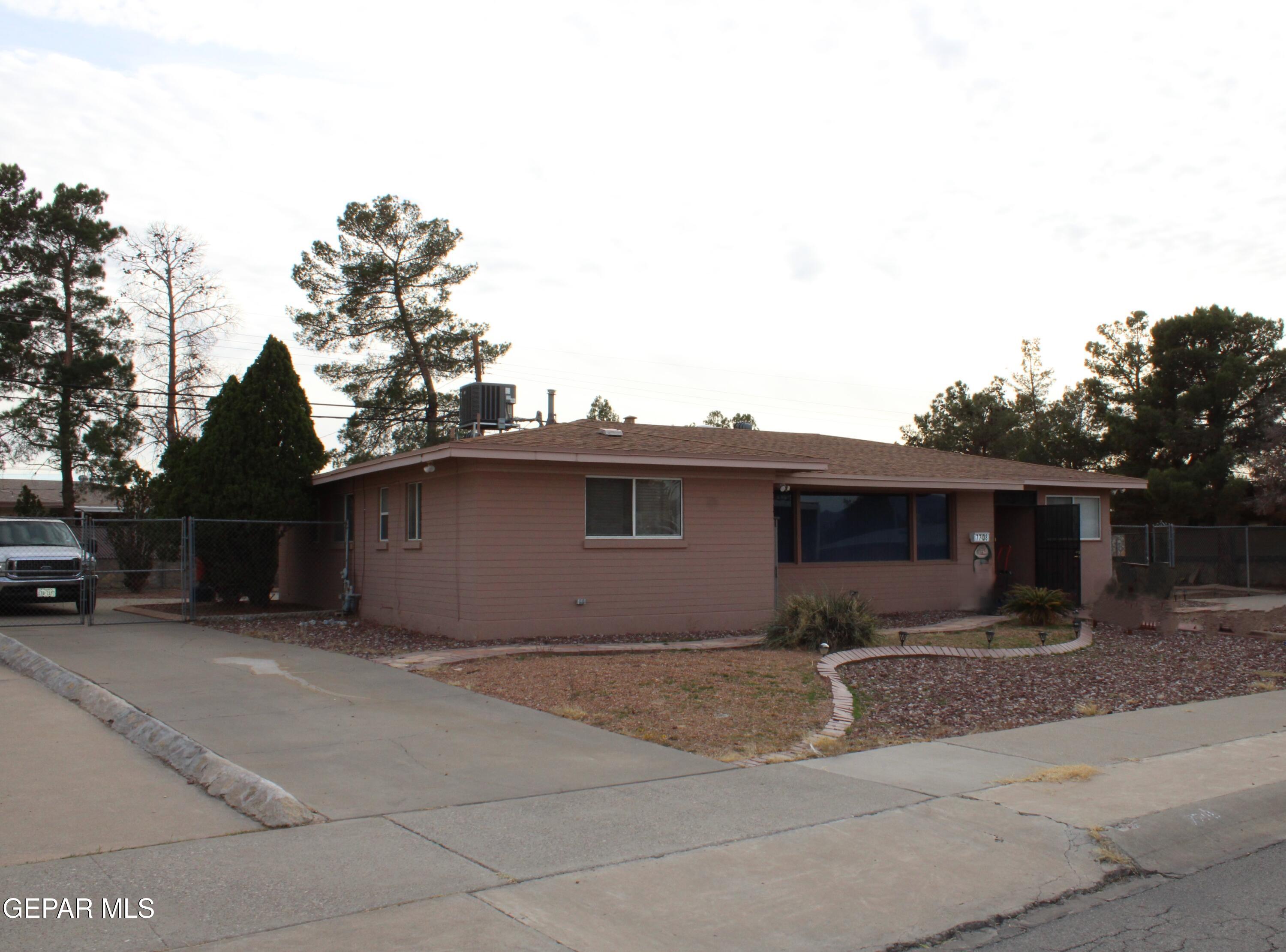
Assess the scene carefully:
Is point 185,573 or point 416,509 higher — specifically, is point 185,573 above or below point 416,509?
below

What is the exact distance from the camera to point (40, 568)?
1708 centimetres

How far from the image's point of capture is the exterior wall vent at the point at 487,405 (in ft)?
61.6

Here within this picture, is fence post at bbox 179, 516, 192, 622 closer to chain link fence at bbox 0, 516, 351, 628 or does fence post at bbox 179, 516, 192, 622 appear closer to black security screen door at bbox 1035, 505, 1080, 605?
chain link fence at bbox 0, 516, 351, 628

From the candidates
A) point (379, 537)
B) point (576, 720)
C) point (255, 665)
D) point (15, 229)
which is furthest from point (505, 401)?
point (15, 229)

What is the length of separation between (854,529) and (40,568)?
47.7 ft

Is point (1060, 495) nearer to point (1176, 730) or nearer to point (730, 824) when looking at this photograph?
point (1176, 730)

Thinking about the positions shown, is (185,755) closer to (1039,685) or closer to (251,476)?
(1039,685)

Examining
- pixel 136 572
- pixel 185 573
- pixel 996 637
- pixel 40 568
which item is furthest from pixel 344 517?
pixel 996 637

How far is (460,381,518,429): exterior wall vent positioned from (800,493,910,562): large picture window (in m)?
5.82

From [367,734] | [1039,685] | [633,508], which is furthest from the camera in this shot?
[633,508]

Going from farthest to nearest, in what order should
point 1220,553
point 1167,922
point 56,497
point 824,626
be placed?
point 56,497, point 1220,553, point 824,626, point 1167,922

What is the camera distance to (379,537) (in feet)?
58.9

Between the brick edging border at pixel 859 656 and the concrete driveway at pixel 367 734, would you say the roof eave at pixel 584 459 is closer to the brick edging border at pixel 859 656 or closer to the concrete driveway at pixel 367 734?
the concrete driveway at pixel 367 734

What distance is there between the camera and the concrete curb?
5859 millimetres
